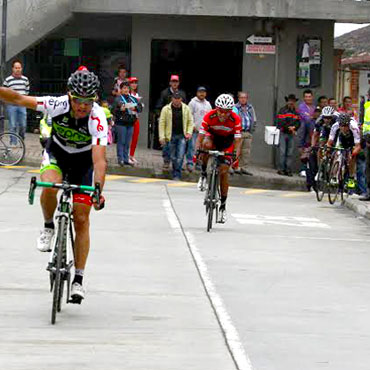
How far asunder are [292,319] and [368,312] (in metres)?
0.89

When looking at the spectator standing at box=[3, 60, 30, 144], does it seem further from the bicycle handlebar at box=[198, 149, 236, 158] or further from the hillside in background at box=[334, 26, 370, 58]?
the hillside in background at box=[334, 26, 370, 58]

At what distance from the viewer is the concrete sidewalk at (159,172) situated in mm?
27203

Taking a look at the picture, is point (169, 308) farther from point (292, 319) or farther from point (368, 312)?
point (368, 312)

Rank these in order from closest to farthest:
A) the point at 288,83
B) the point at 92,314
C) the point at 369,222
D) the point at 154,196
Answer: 1. the point at 92,314
2. the point at 369,222
3. the point at 154,196
4. the point at 288,83

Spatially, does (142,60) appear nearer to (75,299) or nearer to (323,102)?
(323,102)

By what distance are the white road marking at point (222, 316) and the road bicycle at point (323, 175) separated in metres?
7.17

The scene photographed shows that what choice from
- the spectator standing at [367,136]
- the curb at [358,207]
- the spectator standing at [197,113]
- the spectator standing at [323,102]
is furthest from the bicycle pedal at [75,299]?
the spectator standing at [323,102]

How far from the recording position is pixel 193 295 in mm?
11492

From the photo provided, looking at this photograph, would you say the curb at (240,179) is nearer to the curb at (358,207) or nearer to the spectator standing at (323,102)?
the spectator standing at (323,102)

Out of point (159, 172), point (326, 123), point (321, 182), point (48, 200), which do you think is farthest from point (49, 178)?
point (159, 172)

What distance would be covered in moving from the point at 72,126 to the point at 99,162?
19.9 inches

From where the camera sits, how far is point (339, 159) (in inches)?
901

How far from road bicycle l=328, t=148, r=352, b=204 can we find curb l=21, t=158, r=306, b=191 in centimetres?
487

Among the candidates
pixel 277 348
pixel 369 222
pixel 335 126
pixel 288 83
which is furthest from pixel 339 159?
pixel 277 348
